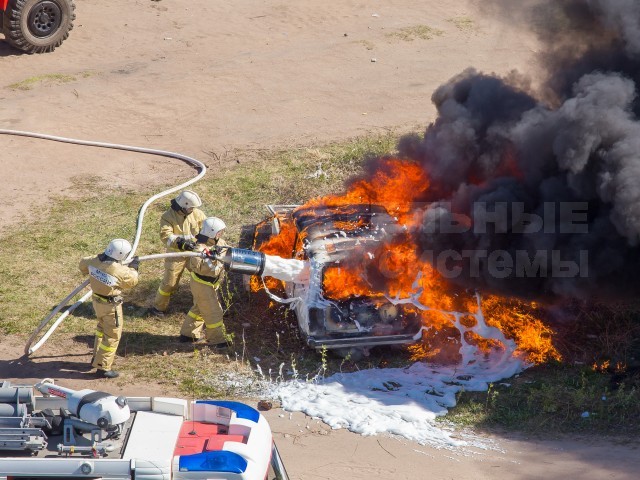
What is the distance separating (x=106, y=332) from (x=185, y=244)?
53.6 inches

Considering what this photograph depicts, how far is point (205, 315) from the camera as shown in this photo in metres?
10.6

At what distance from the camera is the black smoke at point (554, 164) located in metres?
9.72

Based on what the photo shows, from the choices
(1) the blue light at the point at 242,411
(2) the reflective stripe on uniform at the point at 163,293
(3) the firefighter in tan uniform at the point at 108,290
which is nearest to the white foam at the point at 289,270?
(3) the firefighter in tan uniform at the point at 108,290

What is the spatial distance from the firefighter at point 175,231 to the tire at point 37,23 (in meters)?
9.59

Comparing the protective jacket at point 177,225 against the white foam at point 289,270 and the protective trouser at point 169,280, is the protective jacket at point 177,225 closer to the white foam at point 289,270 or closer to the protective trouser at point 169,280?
the protective trouser at point 169,280

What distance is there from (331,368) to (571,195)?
129 inches

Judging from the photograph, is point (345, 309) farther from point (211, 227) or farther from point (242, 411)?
point (242, 411)

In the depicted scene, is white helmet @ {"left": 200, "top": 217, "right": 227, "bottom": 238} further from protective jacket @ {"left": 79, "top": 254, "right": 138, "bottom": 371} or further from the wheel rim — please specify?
the wheel rim

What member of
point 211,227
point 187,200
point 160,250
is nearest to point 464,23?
point 160,250

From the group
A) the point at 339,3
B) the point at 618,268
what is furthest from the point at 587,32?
the point at 339,3

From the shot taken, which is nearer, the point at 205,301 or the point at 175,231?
the point at 205,301

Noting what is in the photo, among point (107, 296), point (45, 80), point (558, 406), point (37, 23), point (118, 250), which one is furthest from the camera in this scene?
point (37, 23)

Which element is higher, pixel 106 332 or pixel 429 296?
pixel 429 296

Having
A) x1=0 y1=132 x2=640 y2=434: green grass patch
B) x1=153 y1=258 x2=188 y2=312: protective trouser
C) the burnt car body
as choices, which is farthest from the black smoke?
x1=153 y1=258 x2=188 y2=312: protective trouser
